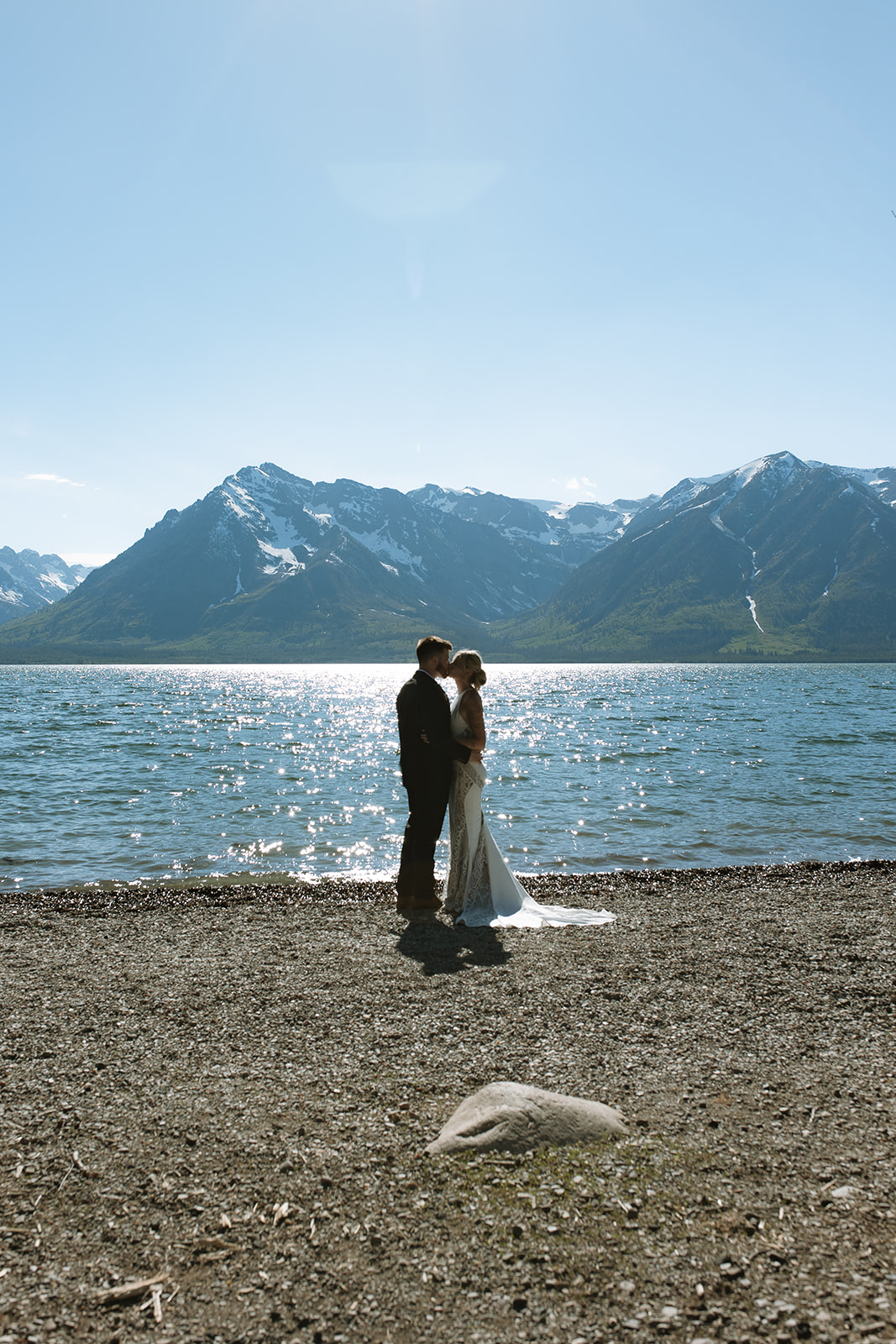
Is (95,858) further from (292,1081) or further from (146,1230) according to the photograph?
(146,1230)

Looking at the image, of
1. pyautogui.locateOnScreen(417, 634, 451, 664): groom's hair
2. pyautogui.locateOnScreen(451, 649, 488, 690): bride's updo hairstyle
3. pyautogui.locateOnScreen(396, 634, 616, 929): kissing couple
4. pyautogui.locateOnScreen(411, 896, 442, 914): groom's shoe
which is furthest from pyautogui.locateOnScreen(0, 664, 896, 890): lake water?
pyautogui.locateOnScreen(451, 649, 488, 690): bride's updo hairstyle

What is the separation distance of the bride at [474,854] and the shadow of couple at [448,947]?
2.13ft

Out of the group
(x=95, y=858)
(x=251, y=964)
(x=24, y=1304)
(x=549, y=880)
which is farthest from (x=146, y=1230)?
(x=95, y=858)

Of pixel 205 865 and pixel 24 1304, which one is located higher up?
pixel 24 1304

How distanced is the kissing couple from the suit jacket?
0.02 meters

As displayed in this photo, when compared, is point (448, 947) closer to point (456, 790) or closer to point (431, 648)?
point (456, 790)

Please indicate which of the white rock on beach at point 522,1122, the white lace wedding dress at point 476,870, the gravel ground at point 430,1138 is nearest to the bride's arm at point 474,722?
the white lace wedding dress at point 476,870

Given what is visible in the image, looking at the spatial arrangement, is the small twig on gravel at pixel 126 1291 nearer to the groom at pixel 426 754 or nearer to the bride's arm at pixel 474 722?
the groom at pixel 426 754

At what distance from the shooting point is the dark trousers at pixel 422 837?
15234 mm

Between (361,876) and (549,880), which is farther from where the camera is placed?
(361,876)

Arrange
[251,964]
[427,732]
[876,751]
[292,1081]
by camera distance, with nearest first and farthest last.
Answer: [292,1081]
[251,964]
[427,732]
[876,751]

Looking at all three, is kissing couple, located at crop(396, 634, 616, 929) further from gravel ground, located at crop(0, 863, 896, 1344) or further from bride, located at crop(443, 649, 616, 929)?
gravel ground, located at crop(0, 863, 896, 1344)

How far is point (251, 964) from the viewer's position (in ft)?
39.8

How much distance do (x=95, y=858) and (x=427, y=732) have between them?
42.2ft
